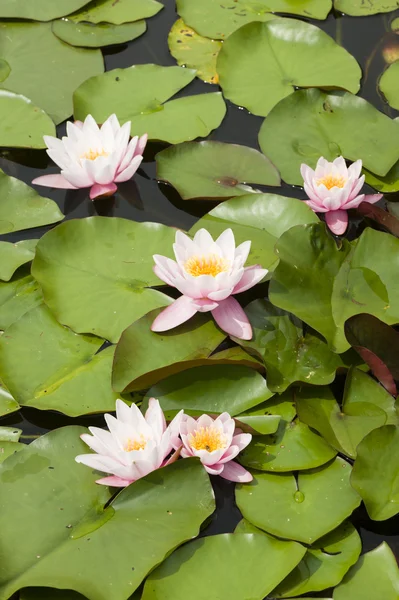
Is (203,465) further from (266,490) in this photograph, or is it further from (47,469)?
(47,469)

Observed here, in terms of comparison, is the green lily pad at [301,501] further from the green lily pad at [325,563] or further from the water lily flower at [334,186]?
the water lily flower at [334,186]

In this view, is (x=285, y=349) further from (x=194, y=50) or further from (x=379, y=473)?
(x=194, y=50)

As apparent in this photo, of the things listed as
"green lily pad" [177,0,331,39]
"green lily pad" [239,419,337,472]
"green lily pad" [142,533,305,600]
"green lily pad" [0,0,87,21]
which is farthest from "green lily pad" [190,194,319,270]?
"green lily pad" [0,0,87,21]

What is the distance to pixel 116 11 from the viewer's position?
358cm

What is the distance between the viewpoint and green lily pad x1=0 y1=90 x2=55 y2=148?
9.99 ft

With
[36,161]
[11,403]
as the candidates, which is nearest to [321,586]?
[11,403]

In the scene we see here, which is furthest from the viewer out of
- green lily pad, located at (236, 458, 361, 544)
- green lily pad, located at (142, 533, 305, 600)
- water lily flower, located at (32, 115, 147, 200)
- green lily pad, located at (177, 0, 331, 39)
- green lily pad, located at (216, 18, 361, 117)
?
green lily pad, located at (177, 0, 331, 39)

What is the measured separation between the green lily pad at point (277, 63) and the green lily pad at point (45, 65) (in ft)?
2.15

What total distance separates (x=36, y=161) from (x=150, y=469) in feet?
5.35

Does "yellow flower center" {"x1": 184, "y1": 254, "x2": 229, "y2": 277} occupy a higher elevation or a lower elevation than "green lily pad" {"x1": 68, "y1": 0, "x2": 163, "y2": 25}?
higher

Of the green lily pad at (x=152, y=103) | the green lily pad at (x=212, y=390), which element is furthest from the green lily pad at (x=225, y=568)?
the green lily pad at (x=152, y=103)

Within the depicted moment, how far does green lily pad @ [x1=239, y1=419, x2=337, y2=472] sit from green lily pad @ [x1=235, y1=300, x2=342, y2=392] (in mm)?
142

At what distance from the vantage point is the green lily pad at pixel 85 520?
72.6 inches

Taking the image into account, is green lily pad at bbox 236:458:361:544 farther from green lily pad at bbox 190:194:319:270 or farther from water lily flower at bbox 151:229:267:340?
green lily pad at bbox 190:194:319:270
